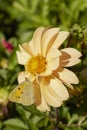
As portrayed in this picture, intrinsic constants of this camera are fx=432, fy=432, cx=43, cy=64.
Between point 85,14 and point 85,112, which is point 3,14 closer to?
point 85,14

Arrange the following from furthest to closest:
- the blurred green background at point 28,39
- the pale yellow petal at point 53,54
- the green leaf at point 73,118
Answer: the green leaf at point 73,118, the blurred green background at point 28,39, the pale yellow petal at point 53,54

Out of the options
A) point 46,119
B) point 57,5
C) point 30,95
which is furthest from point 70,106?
point 57,5

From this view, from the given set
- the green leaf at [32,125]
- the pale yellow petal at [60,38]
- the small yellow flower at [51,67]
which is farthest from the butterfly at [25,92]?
the green leaf at [32,125]

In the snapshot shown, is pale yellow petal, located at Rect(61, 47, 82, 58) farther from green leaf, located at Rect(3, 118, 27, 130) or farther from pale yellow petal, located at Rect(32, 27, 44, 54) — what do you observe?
green leaf, located at Rect(3, 118, 27, 130)

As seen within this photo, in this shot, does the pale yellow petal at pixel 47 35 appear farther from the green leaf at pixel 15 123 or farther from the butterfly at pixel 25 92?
the green leaf at pixel 15 123

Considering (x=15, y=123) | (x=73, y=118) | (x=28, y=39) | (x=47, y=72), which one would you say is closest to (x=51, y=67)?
(x=47, y=72)

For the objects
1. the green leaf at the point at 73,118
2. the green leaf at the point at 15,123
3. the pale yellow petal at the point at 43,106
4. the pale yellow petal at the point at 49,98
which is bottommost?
the green leaf at the point at 15,123

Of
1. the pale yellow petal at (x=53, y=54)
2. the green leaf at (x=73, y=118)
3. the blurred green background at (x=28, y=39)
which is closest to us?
the pale yellow petal at (x=53, y=54)
